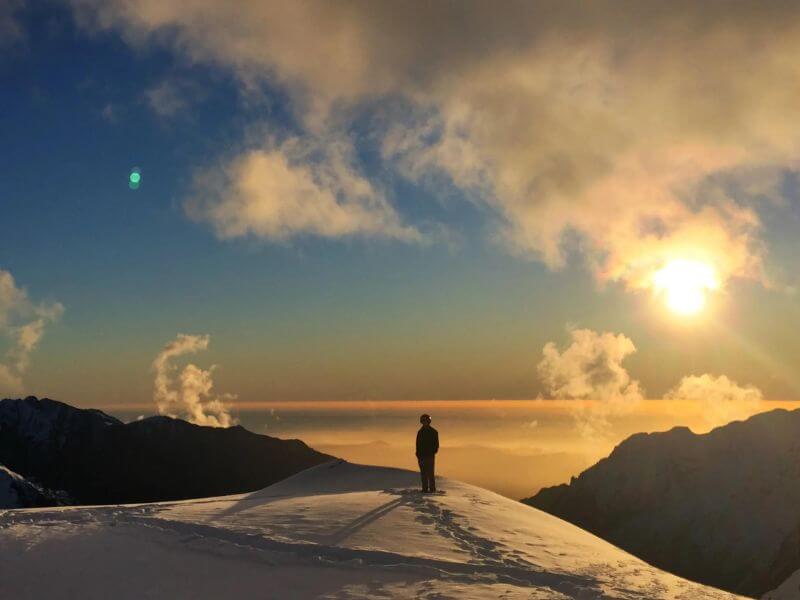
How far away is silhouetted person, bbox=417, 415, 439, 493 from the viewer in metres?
24.2

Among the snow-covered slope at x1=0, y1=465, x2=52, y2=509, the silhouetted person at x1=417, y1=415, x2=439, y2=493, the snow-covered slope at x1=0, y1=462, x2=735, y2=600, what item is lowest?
the snow-covered slope at x1=0, y1=465, x2=52, y2=509

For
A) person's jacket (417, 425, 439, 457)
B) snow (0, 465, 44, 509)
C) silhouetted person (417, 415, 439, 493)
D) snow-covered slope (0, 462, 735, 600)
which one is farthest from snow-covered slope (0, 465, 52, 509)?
snow-covered slope (0, 462, 735, 600)

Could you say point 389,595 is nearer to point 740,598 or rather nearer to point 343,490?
point 740,598

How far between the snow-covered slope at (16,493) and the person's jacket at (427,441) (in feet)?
589

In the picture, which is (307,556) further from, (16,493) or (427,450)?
(16,493)

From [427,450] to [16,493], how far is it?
617 feet

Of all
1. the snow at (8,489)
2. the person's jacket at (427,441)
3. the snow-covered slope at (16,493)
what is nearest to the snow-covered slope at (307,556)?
the person's jacket at (427,441)

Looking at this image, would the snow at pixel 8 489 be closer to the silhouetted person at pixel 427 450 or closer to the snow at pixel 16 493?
the snow at pixel 16 493

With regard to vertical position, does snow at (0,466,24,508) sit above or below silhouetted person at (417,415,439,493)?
below

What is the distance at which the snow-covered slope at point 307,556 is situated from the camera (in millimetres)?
11227

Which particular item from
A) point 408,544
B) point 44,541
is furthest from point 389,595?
point 44,541

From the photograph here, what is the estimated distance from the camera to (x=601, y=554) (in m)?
17.1

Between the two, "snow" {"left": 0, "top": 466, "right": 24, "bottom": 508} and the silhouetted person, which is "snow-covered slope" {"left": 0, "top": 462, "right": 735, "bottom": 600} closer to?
the silhouetted person

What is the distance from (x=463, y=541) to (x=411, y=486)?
10869mm
